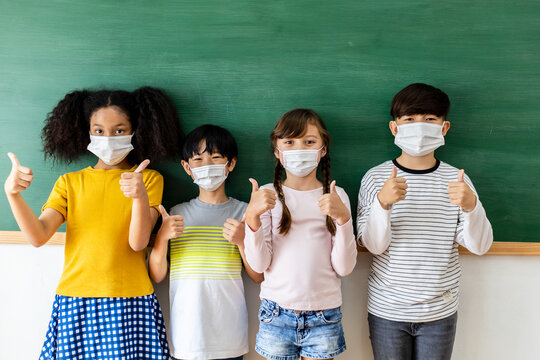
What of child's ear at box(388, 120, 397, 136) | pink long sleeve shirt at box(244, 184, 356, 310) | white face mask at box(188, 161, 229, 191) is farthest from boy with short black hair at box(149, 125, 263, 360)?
child's ear at box(388, 120, 397, 136)

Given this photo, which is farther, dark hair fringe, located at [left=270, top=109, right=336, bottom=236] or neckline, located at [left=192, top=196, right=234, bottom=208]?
neckline, located at [left=192, top=196, right=234, bottom=208]

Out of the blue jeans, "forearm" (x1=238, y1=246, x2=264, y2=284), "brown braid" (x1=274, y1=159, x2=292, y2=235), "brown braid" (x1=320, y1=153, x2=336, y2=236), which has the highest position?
"brown braid" (x1=320, y1=153, x2=336, y2=236)

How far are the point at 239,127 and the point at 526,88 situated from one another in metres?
1.13

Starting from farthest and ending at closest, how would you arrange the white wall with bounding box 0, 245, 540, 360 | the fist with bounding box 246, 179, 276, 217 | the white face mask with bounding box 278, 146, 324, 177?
the white wall with bounding box 0, 245, 540, 360 → the white face mask with bounding box 278, 146, 324, 177 → the fist with bounding box 246, 179, 276, 217

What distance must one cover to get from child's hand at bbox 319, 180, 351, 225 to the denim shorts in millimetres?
334

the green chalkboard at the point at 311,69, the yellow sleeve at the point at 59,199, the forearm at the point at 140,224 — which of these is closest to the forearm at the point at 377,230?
the green chalkboard at the point at 311,69

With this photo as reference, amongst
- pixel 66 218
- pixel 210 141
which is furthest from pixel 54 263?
pixel 210 141

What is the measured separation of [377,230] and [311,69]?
673mm

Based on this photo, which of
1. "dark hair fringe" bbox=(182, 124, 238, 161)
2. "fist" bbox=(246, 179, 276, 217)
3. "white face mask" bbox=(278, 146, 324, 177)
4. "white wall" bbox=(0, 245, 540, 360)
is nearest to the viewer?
"fist" bbox=(246, 179, 276, 217)

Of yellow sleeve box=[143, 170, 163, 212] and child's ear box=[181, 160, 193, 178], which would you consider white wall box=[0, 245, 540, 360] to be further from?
child's ear box=[181, 160, 193, 178]

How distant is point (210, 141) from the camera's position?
1.50 m

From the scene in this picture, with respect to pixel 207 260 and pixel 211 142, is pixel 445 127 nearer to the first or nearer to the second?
pixel 211 142

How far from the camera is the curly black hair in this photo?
154 centimetres

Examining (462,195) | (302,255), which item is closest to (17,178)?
(302,255)
